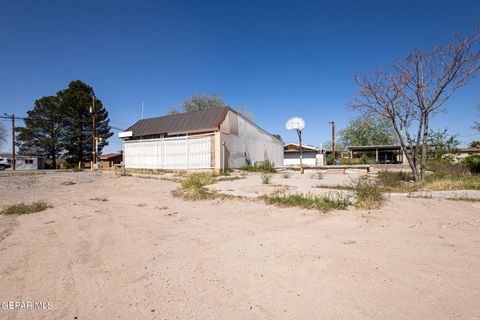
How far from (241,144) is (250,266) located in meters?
15.8

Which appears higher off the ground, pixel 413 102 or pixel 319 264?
pixel 413 102

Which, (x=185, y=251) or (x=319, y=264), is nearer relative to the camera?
(x=319, y=264)

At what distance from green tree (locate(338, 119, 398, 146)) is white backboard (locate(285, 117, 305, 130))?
101ft

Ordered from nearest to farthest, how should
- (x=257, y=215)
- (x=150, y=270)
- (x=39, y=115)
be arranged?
(x=150, y=270) < (x=257, y=215) < (x=39, y=115)

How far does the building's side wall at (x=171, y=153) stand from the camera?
1460cm

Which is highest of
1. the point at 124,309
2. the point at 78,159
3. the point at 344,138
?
the point at 344,138

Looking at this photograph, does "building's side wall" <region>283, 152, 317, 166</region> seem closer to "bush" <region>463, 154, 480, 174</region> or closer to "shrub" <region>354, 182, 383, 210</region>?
"bush" <region>463, 154, 480, 174</region>

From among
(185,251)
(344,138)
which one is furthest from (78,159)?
(344,138)

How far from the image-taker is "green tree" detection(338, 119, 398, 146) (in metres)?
43.8

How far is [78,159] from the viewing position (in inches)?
1398

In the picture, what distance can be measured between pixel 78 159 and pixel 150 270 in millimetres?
41129

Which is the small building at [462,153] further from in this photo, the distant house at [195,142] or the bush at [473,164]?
the distant house at [195,142]

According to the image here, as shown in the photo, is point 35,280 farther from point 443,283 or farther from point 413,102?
point 413,102

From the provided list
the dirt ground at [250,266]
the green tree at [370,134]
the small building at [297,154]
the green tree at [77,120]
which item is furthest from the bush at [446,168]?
the green tree at [77,120]
